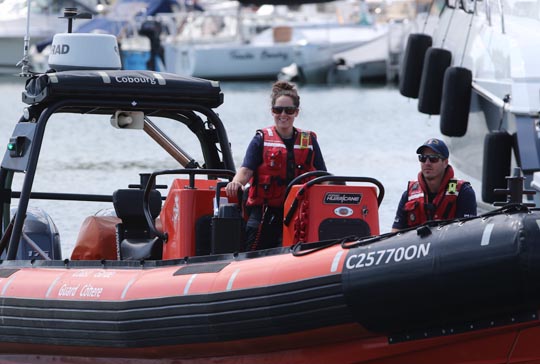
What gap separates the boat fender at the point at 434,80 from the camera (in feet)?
49.0

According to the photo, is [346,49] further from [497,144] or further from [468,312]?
[468,312]

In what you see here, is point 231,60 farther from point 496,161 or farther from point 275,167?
point 275,167

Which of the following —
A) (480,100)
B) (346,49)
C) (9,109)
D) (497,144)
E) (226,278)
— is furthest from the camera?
(346,49)

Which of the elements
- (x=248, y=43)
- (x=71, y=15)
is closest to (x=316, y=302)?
(x=71, y=15)

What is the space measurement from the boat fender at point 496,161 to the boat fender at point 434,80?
10.3ft

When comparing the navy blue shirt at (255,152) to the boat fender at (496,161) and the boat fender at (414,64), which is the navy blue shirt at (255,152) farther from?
the boat fender at (414,64)

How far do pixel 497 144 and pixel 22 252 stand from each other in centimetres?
490

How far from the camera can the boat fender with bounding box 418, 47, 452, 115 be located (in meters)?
14.9

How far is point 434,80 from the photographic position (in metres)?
15.0

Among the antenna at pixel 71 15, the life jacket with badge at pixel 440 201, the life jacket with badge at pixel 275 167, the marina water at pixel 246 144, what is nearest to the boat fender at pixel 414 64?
the marina water at pixel 246 144

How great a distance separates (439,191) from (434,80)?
26.4 ft

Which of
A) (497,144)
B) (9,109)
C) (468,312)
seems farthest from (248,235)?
(9,109)

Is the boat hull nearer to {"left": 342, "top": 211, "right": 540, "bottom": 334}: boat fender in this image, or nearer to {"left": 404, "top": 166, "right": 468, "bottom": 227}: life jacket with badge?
{"left": 342, "top": 211, "right": 540, "bottom": 334}: boat fender

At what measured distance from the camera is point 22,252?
802cm
